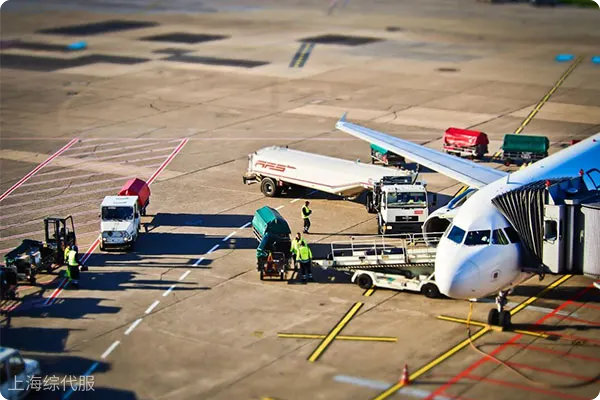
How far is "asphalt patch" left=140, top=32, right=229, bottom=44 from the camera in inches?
4592

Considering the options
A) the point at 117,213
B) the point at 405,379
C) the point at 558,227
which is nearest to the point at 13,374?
the point at 405,379

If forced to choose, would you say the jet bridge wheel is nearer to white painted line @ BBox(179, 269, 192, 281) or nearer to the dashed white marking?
the dashed white marking

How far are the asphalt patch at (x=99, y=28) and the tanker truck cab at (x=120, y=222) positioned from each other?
3137 inches

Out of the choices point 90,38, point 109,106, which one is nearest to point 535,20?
point 90,38

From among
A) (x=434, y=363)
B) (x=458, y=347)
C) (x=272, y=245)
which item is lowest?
(x=434, y=363)

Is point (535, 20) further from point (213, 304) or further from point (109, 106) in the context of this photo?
point (213, 304)

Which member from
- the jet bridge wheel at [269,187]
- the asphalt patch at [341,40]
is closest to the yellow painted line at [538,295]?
the jet bridge wheel at [269,187]

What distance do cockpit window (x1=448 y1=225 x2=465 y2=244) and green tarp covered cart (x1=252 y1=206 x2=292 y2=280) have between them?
910 cm

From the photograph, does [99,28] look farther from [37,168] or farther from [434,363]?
[434,363]

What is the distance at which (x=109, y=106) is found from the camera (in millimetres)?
82438

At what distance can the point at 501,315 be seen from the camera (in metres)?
36.2

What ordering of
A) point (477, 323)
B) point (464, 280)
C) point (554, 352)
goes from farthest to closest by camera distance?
point (477, 323)
point (464, 280)
point (554, 352)

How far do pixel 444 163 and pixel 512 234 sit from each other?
15.7 meters

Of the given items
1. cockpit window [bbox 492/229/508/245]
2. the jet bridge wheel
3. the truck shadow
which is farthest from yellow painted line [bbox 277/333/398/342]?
the jet bridge wheel
